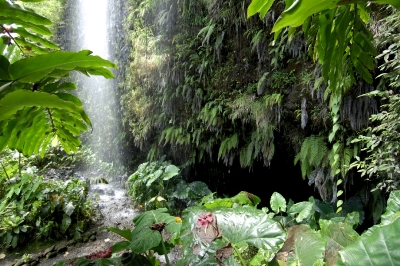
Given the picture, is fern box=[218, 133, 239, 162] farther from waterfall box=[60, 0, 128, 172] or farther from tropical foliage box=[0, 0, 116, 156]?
waterfall box=[60, 0, 128, 172]

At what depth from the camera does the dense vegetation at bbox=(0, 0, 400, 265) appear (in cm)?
77

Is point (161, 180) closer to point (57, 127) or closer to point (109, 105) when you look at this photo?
point (57, 127)

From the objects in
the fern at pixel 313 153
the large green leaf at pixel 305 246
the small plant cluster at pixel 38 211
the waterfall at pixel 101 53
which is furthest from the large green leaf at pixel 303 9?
the waterfall at pixel 101 53

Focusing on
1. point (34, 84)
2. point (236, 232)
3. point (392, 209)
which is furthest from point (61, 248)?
point (392, 209)

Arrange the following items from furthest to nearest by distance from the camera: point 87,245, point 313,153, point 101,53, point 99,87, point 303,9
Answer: point 99,87, point 101,53, point 87,245, point 313,153, point 303,9

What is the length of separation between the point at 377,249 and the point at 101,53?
1032 cm

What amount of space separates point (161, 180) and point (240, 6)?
3110 millimetres

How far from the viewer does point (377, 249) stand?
64 cm

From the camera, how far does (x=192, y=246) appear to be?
111cm

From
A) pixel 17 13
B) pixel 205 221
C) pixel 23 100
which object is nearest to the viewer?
pixel 23 100

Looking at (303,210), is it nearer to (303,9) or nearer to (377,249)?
(377,249)

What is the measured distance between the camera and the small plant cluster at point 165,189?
4.12m

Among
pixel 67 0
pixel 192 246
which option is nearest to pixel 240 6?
pixel 192 246

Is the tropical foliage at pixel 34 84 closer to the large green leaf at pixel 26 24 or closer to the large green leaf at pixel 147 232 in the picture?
the large green leaf at pixel 26 24
